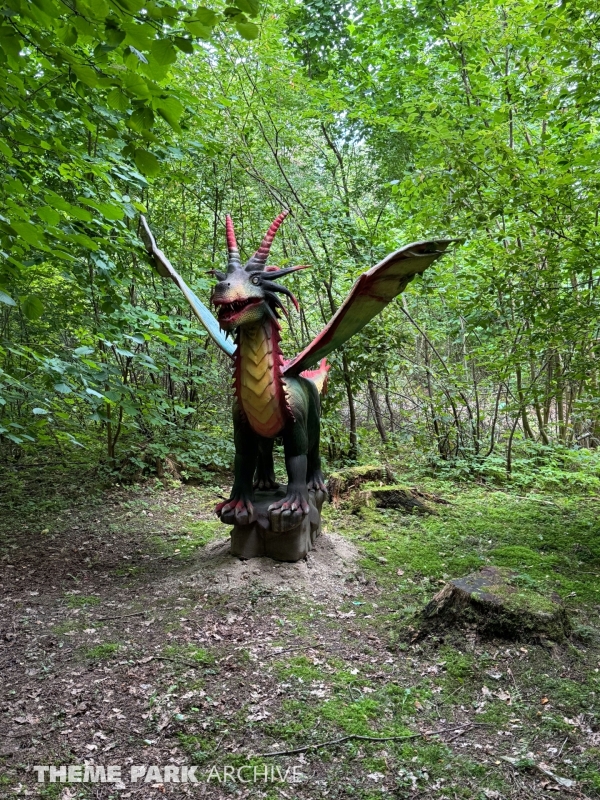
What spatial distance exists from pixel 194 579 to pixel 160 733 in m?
1.33

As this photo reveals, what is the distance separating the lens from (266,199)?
23.9ft

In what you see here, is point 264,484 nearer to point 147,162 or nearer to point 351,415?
point 147,162

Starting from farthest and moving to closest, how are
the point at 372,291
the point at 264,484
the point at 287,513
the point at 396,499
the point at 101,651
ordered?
the point at 396,499
the point at 264,484
the point at 287,513
the point at 372,291
the point at 101,651

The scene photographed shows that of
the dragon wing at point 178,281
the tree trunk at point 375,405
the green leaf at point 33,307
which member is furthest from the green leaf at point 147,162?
the tree trunk at point 375,405

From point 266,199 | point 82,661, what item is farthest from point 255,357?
point 266,199

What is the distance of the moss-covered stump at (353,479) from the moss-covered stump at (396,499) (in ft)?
0.82

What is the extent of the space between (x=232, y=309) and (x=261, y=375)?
446mm

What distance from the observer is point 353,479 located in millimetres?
5609

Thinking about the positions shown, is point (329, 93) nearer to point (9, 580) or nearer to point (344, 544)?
point (344, 544)

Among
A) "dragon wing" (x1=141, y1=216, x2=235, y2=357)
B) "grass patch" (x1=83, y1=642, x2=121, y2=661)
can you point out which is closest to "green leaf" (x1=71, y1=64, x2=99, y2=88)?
→ "dragon wing" (x1=141, y1=216, x2=235, y2=357)

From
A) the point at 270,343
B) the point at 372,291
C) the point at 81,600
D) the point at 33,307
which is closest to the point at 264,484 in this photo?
the point at 270,343

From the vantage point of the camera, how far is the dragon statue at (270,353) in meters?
A: 3.12

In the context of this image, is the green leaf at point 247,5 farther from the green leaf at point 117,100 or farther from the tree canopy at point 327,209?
the green leaf at point 117,100

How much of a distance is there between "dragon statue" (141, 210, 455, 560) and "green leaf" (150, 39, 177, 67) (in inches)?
64.4
